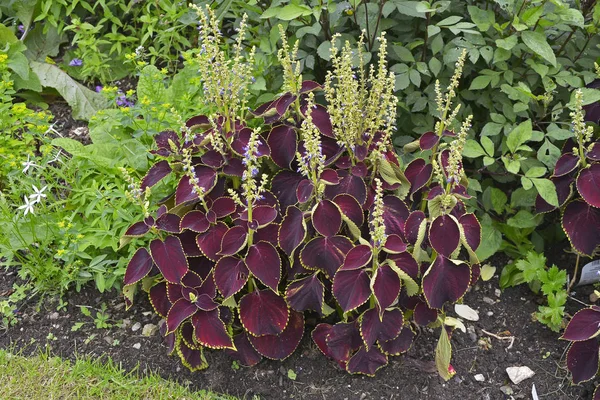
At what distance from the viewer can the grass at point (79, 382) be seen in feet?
8.77

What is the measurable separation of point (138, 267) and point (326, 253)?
2.45 ft

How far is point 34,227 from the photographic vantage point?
3062mm

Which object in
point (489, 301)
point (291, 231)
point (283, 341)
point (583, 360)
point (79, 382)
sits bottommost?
point (79, 382)

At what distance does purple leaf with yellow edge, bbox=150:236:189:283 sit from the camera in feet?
8.33

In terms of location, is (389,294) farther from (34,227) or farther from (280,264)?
(34,227)

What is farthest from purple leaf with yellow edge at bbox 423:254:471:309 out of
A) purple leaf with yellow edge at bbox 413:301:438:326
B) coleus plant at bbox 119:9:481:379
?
purple leaf with yellow edge at bbox 413:301:438:326

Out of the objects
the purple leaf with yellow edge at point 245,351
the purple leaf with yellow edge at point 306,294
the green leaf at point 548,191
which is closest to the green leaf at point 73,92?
the purple leaf with yellow edge at point 245,351

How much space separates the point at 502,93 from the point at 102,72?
234 cm

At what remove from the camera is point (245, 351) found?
269 cm

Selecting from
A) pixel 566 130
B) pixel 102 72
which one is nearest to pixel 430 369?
pixel 566 130

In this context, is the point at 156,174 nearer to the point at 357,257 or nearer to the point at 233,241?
the point at 233,241

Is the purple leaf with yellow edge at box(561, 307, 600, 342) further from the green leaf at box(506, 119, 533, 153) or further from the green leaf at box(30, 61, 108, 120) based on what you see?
the green leaf at box(30, 61, 108, 120)

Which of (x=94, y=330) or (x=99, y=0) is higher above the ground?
(x=99, y=0)

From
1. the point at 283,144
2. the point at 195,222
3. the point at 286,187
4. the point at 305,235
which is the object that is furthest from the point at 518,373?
the point at 195,222
